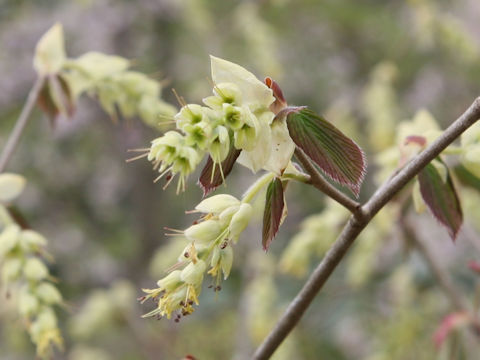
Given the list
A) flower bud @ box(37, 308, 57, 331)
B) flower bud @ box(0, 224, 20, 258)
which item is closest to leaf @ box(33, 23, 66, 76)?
flower bud @ box(0, 224, 20, 258)

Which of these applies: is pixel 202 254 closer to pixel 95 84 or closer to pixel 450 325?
pixel 95 84

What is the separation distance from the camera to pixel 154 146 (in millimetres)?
469

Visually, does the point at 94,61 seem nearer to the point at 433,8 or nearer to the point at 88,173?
the point at 433,8

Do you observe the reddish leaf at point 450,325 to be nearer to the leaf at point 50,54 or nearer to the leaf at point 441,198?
the leaf at point 441,198

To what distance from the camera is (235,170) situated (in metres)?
2.63

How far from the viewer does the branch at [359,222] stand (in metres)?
0.52

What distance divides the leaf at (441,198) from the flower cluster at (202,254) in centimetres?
22

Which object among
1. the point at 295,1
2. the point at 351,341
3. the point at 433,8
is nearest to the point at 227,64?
the point at 433,8

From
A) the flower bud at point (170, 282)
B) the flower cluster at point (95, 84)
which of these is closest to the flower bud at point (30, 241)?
the flower cluster at point (95, 84)

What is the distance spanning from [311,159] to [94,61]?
51 cm

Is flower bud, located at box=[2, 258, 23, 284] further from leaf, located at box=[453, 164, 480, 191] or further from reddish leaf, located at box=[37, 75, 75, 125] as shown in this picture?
leaf, located at box=[453, 164, 480, 191]

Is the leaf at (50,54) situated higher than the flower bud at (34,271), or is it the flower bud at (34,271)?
the leaf at (50,54)

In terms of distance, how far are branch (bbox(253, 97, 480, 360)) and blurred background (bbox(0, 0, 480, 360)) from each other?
939mm

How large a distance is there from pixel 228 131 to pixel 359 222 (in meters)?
0.15
